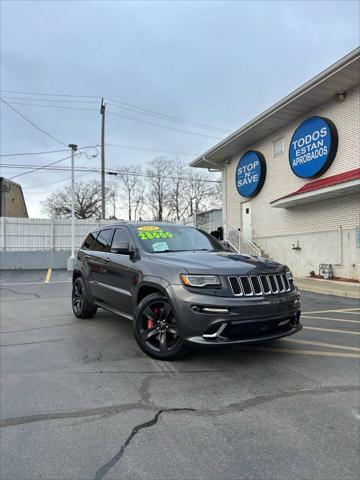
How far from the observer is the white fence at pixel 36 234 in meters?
19.5

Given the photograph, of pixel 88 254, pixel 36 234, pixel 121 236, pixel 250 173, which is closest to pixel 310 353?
pixel 121 236

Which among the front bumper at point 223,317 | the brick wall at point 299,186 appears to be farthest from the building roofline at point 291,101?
the front bumper at point 223,317

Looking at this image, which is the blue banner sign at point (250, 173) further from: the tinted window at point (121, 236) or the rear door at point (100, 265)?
the tinted window at point (121, 236)

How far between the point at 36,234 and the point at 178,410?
61.6 ft

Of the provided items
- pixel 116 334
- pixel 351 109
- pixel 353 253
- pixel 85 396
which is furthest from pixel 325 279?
pixel 85 396

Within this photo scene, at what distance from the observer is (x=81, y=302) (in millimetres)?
6879

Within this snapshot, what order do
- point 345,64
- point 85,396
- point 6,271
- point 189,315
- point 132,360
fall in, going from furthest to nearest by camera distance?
1. point 6,271
2. point 345,64
3. point 132,360
4. point 189,315
5. point 85,396

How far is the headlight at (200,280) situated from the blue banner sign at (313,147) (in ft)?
34.7

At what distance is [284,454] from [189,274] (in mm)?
1962

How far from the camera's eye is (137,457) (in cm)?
249

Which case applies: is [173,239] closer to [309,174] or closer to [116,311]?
[116,311]

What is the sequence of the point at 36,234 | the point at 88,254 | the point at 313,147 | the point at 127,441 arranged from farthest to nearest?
the point at 36,234 → the point at 313,147 → the point at 88,254 → the point at 127,441

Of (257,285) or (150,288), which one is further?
(150,288)

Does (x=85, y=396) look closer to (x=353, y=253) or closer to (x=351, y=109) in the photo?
(x=353, y=253)
